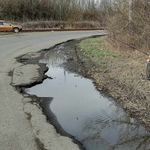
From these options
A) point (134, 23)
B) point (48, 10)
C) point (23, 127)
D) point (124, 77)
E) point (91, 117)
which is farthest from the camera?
point (48, 10)

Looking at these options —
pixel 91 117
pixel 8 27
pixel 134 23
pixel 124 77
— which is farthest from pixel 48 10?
pixel 91 117

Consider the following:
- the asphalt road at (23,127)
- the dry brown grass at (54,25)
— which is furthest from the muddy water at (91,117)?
the dry brown grass at (54,25)

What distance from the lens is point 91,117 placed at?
464 cm

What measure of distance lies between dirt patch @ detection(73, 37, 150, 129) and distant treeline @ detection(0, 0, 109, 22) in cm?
2119

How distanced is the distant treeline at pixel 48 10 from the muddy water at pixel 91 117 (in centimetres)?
2518

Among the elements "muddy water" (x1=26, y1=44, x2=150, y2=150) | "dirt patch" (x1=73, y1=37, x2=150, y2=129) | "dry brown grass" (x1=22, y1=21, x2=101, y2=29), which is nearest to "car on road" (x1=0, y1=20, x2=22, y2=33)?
"dry brown grass" (x1=22, y1=21, x2=101, y2=29)

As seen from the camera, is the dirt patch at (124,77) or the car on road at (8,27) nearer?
the dirt patch at (124,77)

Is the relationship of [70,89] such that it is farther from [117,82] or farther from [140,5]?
[140,5]

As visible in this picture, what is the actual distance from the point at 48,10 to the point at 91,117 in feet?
120

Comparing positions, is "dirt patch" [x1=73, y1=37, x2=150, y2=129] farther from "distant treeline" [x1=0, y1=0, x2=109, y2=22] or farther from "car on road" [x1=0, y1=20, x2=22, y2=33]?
"distant treeline" [x1=0, y1=0, x2=109, y2=22]

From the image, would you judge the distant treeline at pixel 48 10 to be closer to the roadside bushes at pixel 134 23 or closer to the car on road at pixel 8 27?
the car on road at pixel 8 27

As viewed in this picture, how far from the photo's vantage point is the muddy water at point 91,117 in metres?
3.73

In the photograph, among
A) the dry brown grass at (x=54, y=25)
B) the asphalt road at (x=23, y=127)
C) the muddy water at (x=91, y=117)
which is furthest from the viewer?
the dry brown grass at (x=54, y=25)

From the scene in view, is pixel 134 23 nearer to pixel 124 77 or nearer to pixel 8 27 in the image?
pixel 124 77
